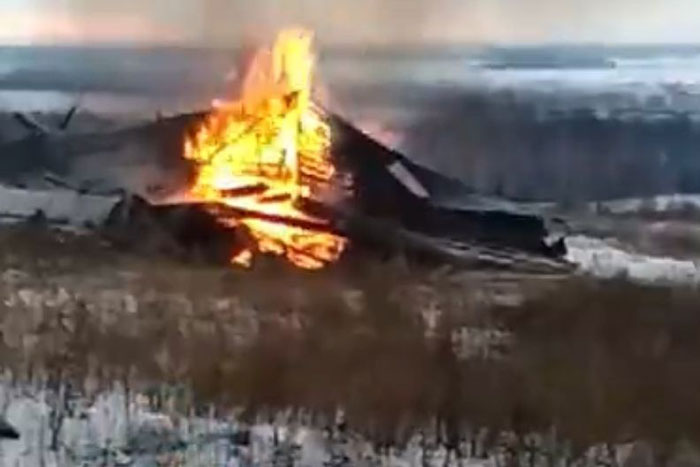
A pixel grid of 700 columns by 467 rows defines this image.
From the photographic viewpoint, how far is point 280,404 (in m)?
1.33

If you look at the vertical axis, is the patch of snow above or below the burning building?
below

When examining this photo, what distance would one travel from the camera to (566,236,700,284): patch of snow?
1.28m

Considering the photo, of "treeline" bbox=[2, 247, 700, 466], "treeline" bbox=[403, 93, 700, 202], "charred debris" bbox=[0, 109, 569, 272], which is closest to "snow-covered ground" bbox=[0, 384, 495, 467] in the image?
"treeline" bbox=[2, 247, 700, 466]

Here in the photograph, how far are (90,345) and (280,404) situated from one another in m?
0.20

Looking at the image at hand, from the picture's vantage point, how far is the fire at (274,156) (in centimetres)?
134

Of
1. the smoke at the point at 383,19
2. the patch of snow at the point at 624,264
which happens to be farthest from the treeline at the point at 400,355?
the smoke at the point at 383,19

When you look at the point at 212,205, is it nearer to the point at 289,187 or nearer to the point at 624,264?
the point at 289,187

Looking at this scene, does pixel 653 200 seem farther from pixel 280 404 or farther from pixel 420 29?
pixel 280 404

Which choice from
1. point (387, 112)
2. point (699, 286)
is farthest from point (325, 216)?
point (699, 286)

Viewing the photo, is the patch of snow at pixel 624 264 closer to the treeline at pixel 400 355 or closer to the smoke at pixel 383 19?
the treeline at pixel 400 355

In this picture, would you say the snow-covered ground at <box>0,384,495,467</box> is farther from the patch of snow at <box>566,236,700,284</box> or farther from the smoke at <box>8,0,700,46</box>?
the smoke at <box>8,0,700,46</box>

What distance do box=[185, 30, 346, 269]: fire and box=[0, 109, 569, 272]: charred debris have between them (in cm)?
1

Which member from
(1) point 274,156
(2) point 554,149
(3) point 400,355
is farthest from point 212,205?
(2) point 554,149

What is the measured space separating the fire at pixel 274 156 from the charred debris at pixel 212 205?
11 millimetres
